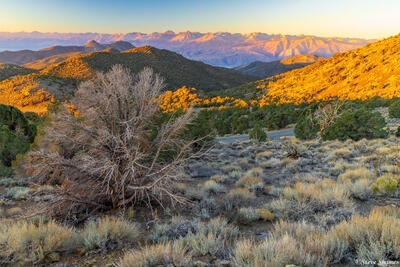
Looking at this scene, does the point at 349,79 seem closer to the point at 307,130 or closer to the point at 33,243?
the point at 307,130

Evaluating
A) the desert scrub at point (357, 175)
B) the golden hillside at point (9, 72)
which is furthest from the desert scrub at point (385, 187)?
the golden hillside at point (9, 72)

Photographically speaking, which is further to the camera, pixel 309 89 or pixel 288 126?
pixel 309 89

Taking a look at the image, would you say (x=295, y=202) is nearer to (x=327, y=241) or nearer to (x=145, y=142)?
(x=327, y=241)

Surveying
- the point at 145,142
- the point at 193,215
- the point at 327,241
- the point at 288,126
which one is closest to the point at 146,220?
the point at 193,215

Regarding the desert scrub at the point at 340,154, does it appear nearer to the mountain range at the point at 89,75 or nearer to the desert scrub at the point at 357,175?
the desert scrub at the point at 357,175

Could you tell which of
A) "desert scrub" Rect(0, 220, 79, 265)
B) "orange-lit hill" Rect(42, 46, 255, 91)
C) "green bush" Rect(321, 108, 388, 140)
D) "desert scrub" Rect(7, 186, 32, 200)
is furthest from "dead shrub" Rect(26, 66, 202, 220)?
"orange-lit hill" Rect(42, 46, 255, 91)

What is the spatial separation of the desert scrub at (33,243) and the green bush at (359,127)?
17841mm

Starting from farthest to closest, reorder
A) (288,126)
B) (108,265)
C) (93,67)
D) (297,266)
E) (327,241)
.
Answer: (93,67), (288,126), (108,265), (327,241), (297,266)

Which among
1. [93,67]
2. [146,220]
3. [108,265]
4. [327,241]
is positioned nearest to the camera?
[327,241]

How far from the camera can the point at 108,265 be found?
3236mm

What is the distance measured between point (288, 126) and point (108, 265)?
36607 mm

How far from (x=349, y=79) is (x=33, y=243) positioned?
7844 cm

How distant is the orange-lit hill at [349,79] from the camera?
5347 centimetres

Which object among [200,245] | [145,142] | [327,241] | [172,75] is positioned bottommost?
[200,245]
